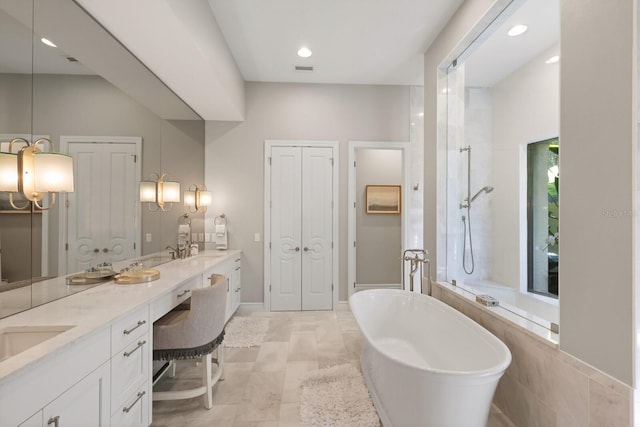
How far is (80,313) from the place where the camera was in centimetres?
136

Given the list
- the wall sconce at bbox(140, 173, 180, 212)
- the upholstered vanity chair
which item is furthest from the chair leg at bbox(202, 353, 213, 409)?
the wall sconce at bbox(140, 173, 180, 212)

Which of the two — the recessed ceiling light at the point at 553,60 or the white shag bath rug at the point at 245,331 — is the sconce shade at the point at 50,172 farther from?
the recessed ceiling light at the point at 553,60

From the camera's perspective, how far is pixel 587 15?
123cm

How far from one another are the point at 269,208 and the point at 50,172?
2.47 metres

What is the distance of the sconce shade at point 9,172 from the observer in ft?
4.26

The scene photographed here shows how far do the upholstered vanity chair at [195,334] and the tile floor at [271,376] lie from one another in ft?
0.43

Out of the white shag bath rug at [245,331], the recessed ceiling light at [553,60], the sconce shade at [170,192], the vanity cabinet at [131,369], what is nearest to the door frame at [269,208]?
the white shag bath rug at [245,331]

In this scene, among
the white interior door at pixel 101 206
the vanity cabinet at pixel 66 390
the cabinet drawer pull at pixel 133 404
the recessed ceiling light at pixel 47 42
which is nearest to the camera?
the vanity cabinet at pixel 66 390

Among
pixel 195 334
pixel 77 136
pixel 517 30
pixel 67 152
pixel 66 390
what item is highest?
pixel 517 30

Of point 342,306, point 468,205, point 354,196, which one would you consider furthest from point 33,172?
point 342,306

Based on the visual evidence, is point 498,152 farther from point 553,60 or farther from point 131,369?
point 131,369

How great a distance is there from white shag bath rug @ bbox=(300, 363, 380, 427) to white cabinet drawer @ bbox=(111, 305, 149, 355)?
1153mm

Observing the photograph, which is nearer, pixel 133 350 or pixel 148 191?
pixel 133 350

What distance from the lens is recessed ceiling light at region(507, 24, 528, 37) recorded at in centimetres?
208
